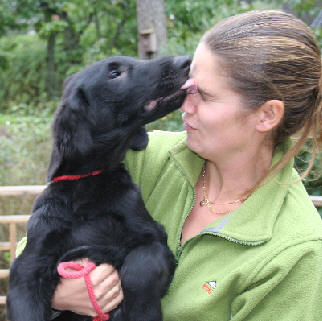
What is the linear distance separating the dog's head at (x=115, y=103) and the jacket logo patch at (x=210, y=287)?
0.64 meters

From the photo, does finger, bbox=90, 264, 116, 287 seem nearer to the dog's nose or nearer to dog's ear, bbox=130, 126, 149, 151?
dog's ear, bbox=130, 126, 149, 151

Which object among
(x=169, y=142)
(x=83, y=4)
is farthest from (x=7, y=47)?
(x=169, y=142)

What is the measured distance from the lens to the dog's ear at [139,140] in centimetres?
199

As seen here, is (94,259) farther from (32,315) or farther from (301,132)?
(301,132)

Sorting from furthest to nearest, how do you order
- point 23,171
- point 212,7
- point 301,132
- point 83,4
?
point 83,4, point 212,7, point 23,171, point 301,132

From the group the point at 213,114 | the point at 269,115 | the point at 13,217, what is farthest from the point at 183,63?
the point at 13,217

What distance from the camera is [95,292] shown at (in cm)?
170

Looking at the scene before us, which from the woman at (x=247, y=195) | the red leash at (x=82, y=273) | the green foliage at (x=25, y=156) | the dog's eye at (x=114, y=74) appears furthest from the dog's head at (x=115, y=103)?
the green foliage at (x=25, y=156)

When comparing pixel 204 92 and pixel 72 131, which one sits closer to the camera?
pixel 204 92

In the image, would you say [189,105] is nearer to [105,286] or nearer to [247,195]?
[247,195]

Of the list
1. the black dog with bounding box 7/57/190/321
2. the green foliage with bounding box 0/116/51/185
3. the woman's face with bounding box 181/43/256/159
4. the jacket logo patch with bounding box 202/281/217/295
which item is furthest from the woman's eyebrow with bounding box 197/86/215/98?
the green foliage with bounding box 0/116/51/185

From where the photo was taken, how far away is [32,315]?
5.41 feet

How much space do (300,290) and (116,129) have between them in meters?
0.92

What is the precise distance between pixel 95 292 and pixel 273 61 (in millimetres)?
1045
